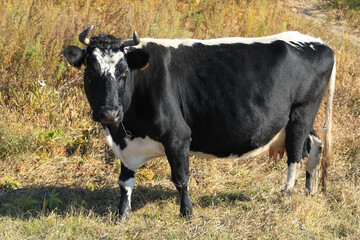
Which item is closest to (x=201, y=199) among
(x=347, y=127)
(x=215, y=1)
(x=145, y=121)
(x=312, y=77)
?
(x=145, y=121)

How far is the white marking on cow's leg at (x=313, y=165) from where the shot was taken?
535cm

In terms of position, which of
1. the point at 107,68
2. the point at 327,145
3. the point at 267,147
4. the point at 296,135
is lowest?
the point at 327,145

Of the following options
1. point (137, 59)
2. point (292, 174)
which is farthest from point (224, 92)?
point (292, 174)

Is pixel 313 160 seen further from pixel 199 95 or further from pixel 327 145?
pixel 199 95

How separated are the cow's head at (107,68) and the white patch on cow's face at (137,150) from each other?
0.51 m

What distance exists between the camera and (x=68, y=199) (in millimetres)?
4961

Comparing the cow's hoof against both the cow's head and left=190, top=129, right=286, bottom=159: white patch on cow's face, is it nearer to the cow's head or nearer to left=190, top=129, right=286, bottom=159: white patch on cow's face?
left=190, top=129, right=286, bottom=159: white patch on cow's face

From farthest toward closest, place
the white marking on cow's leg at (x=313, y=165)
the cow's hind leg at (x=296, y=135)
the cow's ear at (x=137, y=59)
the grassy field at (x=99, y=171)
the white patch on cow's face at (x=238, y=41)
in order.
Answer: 1. the white marking on cow's leg at (x=313, y=165)
2. the cow's hind leg at (x=296, y=135)
3. the white patch on cow's face at (x=238, y=41)
4. the grassy field at (x=99, y=171)
5. the cow's ear at (x=137, y=59)

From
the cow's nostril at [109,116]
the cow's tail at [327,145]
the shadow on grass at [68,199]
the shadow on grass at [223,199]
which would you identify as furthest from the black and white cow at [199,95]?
the shadow on grass at [223,199]

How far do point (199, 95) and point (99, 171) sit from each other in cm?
186

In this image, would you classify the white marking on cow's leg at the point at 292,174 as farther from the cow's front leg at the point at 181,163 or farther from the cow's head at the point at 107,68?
the cow's head at the point at 107,68

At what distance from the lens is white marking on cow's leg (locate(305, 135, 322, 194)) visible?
5.35 meters

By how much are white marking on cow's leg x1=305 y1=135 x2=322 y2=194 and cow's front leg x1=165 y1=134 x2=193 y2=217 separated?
62.2 inches

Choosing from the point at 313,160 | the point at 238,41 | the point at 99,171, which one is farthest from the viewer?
the point at 99,171
